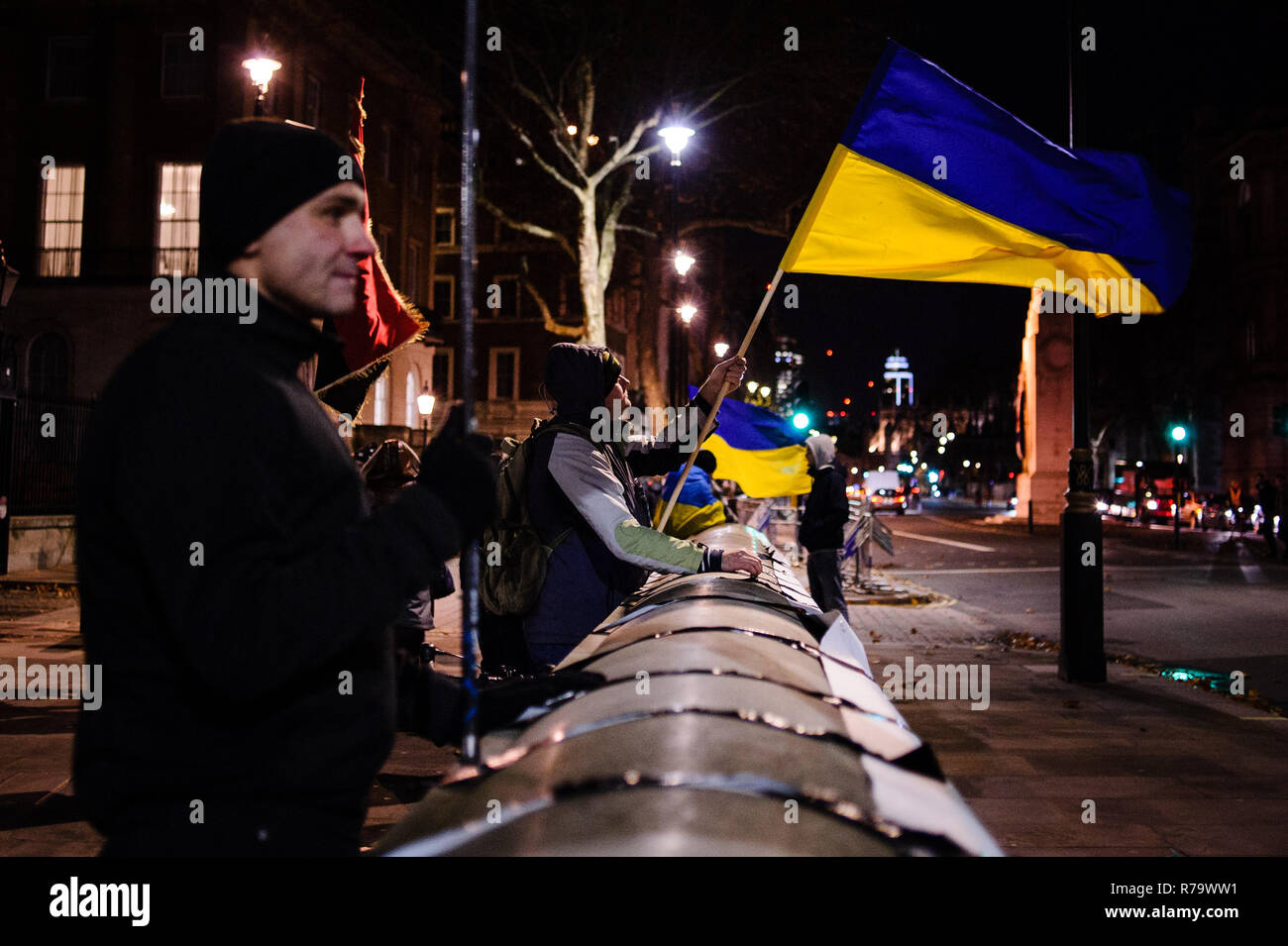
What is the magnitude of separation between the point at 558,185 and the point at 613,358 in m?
24.2

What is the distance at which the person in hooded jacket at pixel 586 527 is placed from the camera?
3.54 metres

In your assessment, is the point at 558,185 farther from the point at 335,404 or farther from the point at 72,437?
the point at 335,404

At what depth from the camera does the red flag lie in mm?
4508

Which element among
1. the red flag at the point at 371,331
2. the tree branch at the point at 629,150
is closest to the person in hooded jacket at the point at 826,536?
the red flag at the point at 371,331

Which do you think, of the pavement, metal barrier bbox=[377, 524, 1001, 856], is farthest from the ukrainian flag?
metal barrier bbox=[377, 524, 1001, 856]

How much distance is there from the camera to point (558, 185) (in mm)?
27219

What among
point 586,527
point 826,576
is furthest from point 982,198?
point 826,576

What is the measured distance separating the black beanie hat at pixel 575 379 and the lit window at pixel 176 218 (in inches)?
1101

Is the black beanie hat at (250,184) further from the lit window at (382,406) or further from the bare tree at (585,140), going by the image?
the lit window at (382,406)

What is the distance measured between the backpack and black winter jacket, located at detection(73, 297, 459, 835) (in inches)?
81.1

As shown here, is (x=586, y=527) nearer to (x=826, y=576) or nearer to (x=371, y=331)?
(x=371, y=331)

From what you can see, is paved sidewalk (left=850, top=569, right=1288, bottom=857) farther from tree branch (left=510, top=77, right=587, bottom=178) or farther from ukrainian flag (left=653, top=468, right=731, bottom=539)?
tree branch (left=510, top=77, right=587, bottom=178)

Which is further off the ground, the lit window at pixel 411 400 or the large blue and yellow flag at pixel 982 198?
the lit window at pixel 411 400
